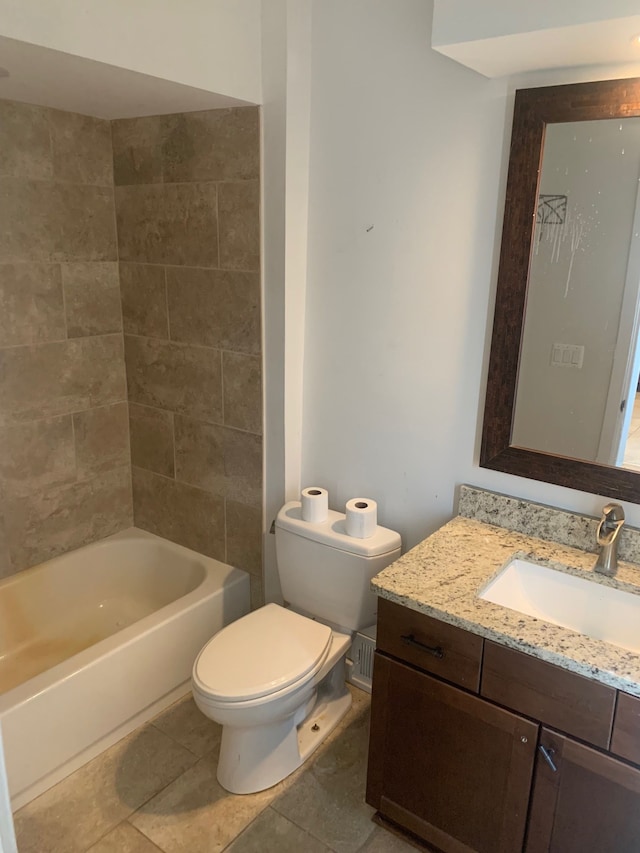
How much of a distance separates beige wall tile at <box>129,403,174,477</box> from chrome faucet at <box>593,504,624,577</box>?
1696 mm

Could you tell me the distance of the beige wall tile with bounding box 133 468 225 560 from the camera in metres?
2.66

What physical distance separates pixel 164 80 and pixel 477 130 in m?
0.89

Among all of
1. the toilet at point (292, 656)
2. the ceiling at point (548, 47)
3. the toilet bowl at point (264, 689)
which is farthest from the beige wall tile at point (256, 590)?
the ceiling at point (548, 47)

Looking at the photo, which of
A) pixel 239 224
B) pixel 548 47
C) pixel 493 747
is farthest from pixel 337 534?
pixel 548 47

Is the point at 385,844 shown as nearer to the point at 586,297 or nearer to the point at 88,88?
the point at 586,297

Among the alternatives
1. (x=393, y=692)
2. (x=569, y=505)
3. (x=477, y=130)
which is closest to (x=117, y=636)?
(x=393, y=692)

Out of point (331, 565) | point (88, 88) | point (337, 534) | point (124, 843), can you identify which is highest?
point (88, 88)

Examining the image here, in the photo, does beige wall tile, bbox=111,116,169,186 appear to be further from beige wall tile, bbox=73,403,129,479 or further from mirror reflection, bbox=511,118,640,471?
mirror reflection, bbox=511,118,640,471

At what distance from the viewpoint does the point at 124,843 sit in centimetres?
183

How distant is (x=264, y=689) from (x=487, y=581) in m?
0.69

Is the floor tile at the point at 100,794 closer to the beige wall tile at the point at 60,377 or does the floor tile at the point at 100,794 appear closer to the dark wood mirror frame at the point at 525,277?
the beige wall tile at the point at 60,377

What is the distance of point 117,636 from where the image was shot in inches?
85.2

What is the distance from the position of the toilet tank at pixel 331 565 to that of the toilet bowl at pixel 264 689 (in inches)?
3.6

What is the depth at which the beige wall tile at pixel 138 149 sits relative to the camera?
2.40 meters
